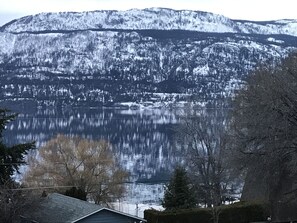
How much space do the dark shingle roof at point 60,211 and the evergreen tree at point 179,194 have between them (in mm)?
7431

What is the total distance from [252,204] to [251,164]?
37.0 feet

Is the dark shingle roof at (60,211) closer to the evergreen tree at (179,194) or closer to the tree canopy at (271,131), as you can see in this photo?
the evergreen tree at (179,194)

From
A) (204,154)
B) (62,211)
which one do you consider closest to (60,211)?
(62,211)

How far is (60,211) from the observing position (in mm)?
30875

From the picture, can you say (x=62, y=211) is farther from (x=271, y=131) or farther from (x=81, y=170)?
(x=81, y=170)

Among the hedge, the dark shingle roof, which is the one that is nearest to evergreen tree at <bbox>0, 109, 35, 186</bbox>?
the dark shingle roof

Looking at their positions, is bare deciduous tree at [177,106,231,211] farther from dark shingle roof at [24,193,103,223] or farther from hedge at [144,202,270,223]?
dark shingle roof at [24,193,103,223]

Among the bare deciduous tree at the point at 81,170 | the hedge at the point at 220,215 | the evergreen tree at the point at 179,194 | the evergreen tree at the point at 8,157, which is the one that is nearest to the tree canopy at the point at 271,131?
the hedge at the point at 220,215

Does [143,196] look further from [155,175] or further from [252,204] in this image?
[252,204]

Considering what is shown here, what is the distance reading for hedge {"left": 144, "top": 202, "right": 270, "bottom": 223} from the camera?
1309 inches

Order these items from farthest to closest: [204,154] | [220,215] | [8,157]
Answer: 1. [204,154]
2. [220,215]
3. [8,157]

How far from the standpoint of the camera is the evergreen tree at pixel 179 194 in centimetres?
3741

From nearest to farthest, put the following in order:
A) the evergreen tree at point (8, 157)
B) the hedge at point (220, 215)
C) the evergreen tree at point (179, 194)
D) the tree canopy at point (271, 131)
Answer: the tree canopy at point (271, 131), the evergreen tree at point (8, 157), the hedge at point (220, 215), the evergreen tree at point (179, 194)

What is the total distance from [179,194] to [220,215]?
3.98m
